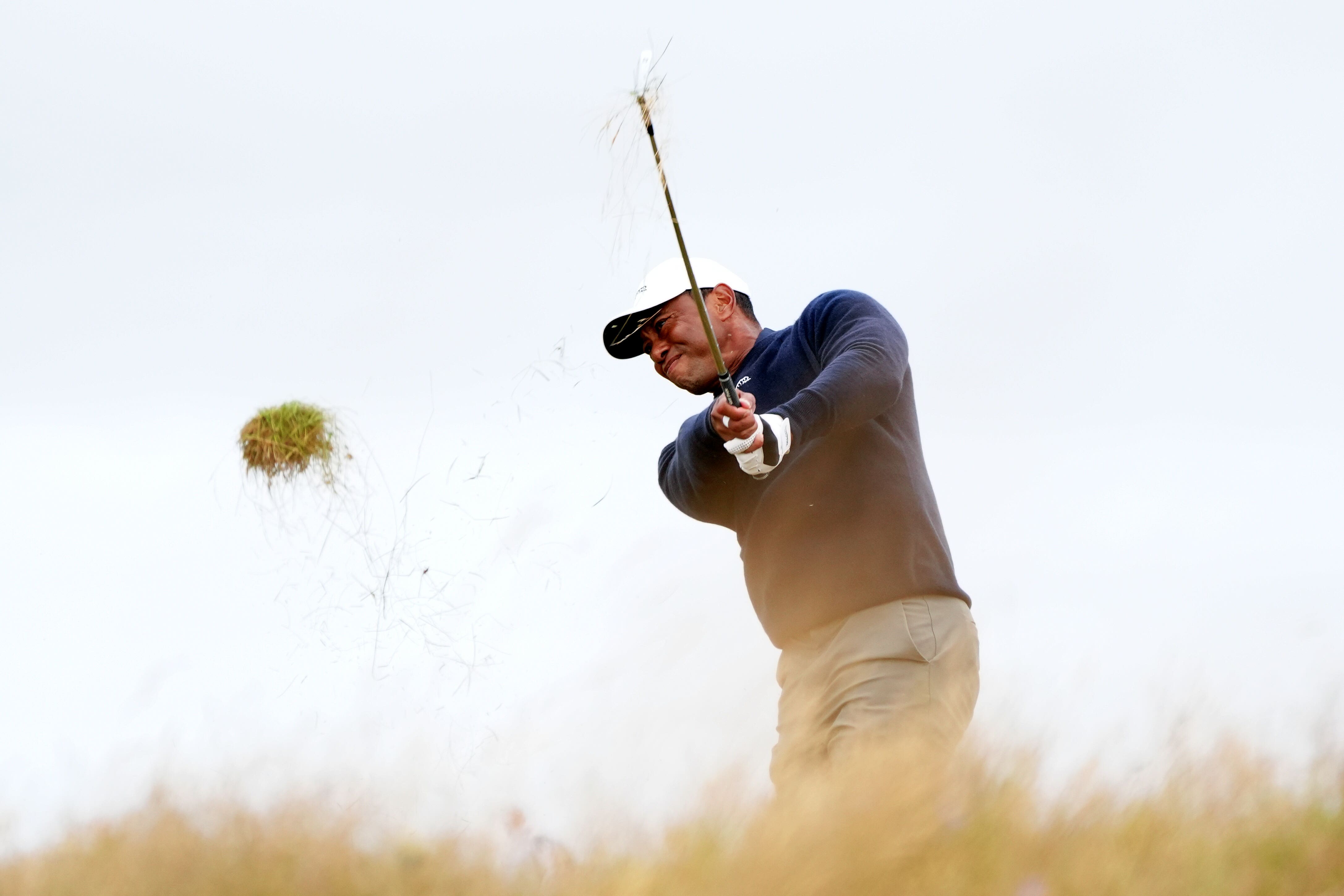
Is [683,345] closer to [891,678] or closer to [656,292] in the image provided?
[656,292]

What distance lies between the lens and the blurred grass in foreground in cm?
185

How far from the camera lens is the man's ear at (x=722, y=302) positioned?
12.3ft

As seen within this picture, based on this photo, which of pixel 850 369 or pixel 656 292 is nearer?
pixel 850 369

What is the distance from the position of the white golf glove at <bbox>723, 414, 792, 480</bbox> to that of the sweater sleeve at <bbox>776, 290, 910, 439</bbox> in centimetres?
7

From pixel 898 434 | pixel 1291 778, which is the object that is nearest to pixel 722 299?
pixel 898 434

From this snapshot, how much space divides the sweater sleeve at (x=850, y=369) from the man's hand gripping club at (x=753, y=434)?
8 cm

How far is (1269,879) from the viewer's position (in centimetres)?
202

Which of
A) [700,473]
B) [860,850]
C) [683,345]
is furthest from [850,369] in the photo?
[860,850]

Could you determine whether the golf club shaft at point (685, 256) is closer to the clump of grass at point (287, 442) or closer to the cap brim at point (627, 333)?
the cap brim at point (627, 333)

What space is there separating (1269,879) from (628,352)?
7.83 feet

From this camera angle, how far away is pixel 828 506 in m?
3.33

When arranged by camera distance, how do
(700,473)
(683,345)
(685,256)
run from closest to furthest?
1. (685,256)
2. (700,473)
3. (683,345)

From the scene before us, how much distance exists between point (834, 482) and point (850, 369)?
389 mm

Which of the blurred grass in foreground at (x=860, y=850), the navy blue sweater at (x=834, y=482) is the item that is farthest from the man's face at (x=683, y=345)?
the blurred grass in foreground at (x=860, y=850)
